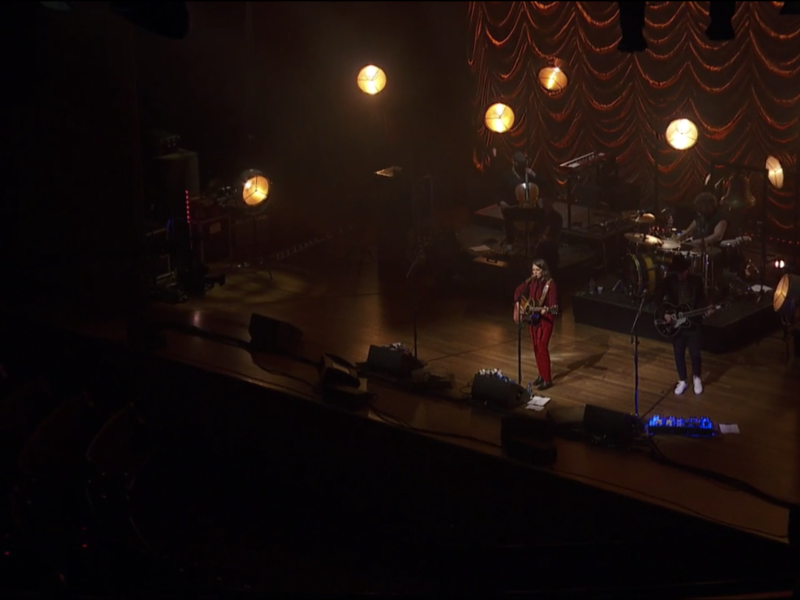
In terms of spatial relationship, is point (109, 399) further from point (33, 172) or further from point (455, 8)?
point (455, 8)

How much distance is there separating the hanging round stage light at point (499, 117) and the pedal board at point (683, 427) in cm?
663

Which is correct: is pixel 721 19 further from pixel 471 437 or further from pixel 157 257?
pixel 157 257

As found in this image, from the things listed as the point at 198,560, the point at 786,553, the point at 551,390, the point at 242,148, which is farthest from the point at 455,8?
the point at 786,553

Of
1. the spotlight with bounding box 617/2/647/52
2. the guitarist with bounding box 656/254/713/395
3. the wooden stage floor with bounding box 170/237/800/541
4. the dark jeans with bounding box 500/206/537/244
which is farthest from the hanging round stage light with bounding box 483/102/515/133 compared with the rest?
the spotlight with bounding box 617/2/647/52

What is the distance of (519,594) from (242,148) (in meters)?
9.09

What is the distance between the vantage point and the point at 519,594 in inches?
266

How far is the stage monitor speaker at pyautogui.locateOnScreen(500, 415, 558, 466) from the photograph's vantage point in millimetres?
8664

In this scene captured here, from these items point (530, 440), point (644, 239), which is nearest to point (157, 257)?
point (644, 239)

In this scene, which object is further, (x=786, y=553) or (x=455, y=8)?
(x=455, y=8)

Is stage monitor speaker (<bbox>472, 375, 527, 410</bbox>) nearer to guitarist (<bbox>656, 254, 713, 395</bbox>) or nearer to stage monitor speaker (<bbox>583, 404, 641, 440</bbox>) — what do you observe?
stage monitor speaker (<bbox>583, 404, 641, 440</bbox>)

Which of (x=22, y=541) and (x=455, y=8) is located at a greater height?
(x=455, y=8)

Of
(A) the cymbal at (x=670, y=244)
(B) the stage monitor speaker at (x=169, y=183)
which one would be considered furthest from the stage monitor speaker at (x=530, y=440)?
(B) the stage monitor speaker at (x=169, y=183)

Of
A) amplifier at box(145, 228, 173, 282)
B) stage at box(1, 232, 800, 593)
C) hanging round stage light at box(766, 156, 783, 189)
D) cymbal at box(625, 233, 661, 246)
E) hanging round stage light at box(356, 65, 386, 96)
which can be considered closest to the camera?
stage at box(1, 232, 800, 593)

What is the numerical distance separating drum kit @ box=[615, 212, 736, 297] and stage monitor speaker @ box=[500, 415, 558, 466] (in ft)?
9.48
